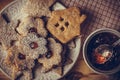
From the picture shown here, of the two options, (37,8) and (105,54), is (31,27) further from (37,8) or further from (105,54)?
(105,54)

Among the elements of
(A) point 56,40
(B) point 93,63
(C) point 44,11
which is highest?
(C) point 44,11

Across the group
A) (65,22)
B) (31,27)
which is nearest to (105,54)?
(65,22)

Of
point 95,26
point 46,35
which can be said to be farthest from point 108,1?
point 46,35

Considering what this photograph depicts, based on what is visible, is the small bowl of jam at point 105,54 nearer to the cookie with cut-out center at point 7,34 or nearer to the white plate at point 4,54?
the white plate at point 4,54

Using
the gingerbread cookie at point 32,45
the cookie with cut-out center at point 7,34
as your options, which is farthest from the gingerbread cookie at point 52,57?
the cookie with cut-out center at point 7,34

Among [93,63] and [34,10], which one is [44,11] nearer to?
[34,10]

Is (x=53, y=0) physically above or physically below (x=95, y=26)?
above

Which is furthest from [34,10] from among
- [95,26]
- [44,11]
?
[95,26]

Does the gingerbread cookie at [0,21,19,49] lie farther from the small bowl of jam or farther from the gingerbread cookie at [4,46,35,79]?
the small bowl of jam
